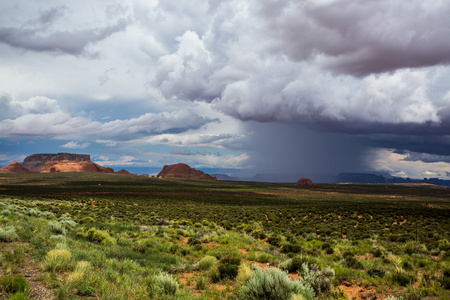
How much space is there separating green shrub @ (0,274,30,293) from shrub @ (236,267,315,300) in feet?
16.1

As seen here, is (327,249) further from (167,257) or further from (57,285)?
(57,285)

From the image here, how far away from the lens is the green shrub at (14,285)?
5188 mm

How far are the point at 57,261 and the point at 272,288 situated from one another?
20.9 ft

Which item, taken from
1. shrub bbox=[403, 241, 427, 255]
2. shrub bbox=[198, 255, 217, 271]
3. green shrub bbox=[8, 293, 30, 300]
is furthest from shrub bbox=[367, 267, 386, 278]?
green shrub bbox=[8, 293, 30, 300]

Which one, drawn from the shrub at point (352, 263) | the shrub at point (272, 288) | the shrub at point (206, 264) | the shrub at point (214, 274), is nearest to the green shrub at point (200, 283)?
the shrub at point (214, 274)

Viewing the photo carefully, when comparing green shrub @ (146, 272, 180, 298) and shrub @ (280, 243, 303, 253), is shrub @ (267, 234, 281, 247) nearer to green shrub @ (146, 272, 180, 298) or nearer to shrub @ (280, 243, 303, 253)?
shrub @ (280, 243, 303, 253)

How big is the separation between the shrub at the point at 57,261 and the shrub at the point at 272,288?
527 cm

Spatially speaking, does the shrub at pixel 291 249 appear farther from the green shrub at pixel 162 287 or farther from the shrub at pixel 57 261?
the shrub at pixel 57 261

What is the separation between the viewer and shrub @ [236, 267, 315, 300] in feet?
18.3

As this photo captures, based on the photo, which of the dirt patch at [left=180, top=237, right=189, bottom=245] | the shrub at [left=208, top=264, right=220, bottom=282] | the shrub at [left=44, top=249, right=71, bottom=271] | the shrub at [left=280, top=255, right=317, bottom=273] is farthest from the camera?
the dirt patch at [left=180, top=237, right=189, bottom=245]

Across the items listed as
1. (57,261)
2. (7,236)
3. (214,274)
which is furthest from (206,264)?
(7,236)

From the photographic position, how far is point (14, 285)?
206 inches

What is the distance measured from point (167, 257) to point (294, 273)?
555 cm

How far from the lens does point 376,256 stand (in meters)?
12.3
